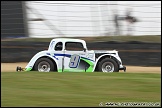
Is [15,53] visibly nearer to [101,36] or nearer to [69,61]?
[101,36]

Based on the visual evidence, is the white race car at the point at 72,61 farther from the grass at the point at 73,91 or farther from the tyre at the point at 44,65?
the grass at the point at 73,91

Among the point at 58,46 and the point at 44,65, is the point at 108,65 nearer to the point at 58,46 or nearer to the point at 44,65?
the point at 58,46

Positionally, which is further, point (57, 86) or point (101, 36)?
point (101, 36)

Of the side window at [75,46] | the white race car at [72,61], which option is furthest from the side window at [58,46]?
the side window at [75,46]

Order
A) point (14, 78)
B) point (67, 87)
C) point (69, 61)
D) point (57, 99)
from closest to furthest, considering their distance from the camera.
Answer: point (57, 99) < point (67, 87) < point (14, 78) < point (69, 61)

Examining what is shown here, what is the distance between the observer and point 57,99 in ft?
18.6

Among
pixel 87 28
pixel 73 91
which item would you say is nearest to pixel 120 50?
pixel 87 28

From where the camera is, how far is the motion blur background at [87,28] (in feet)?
56.4

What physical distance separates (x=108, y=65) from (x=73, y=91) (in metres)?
6.31

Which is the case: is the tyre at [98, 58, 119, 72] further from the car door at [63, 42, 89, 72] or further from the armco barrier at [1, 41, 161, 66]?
the armco barrier at [1, 41, 161, 66]

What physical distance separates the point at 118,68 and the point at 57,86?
6135 mm

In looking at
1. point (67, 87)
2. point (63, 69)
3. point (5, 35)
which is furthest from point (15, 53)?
point (67, 87)

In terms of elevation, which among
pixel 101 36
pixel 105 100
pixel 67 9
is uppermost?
pixel 67 9

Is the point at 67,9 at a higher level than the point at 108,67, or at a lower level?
higher
